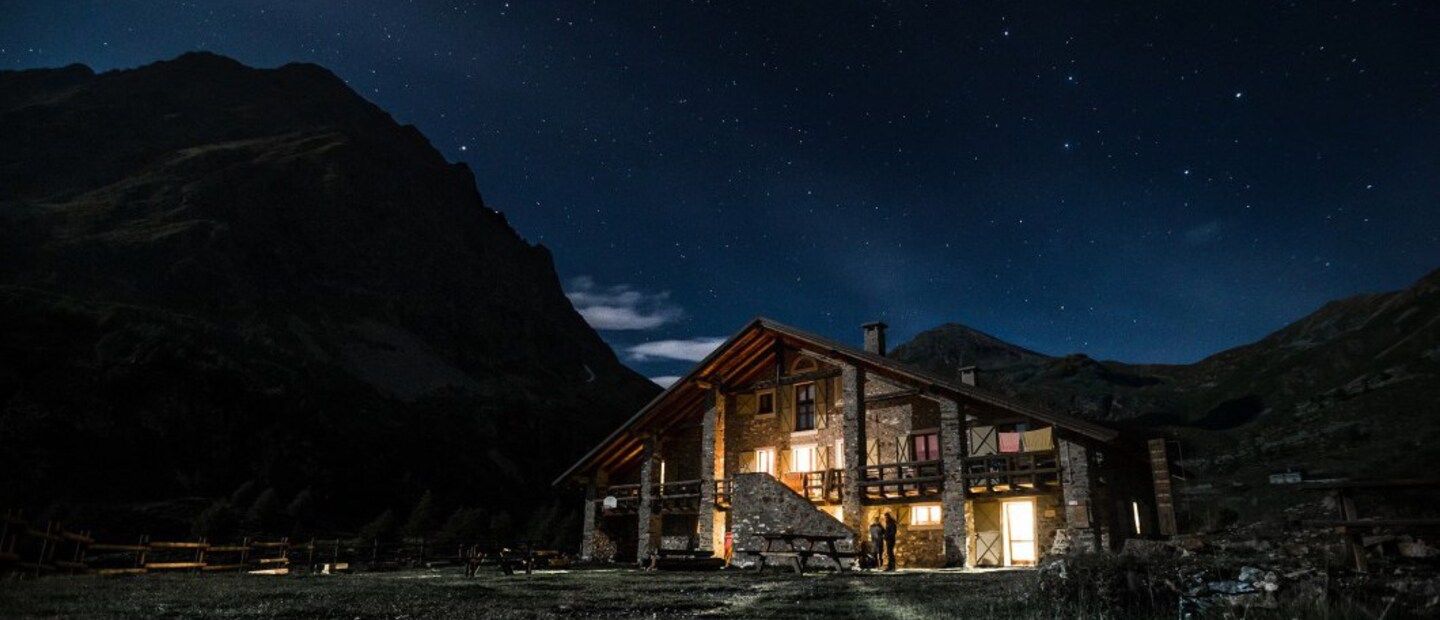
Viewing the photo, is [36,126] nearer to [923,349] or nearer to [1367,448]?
[1367,448]

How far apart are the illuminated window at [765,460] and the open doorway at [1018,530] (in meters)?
8.38

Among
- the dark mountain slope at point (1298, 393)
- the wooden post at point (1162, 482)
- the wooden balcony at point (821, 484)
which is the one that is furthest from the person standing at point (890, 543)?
the dark mountain slope at point (1298, 393)

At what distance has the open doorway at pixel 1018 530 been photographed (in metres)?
24.2

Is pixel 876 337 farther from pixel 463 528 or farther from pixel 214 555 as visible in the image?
pixel 214 555

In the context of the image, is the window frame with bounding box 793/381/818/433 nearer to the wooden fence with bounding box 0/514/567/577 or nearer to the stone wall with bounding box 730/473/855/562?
the stone wall with bounding box 730/473/855/562

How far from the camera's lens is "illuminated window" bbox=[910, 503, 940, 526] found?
2558cm

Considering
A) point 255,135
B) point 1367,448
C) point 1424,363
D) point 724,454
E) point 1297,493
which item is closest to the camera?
point 724,454

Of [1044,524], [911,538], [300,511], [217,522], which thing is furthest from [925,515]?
[300,511]

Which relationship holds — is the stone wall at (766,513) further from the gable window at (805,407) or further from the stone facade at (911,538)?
the gable window at (805,407)

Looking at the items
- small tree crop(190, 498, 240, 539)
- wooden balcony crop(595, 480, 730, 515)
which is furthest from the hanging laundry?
small tree crop(190, 498, 240, 539)

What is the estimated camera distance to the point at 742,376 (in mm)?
30234

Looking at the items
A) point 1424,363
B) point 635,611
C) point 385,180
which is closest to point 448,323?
point 385,180

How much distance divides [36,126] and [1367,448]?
126 m

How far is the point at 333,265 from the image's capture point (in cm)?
8231
